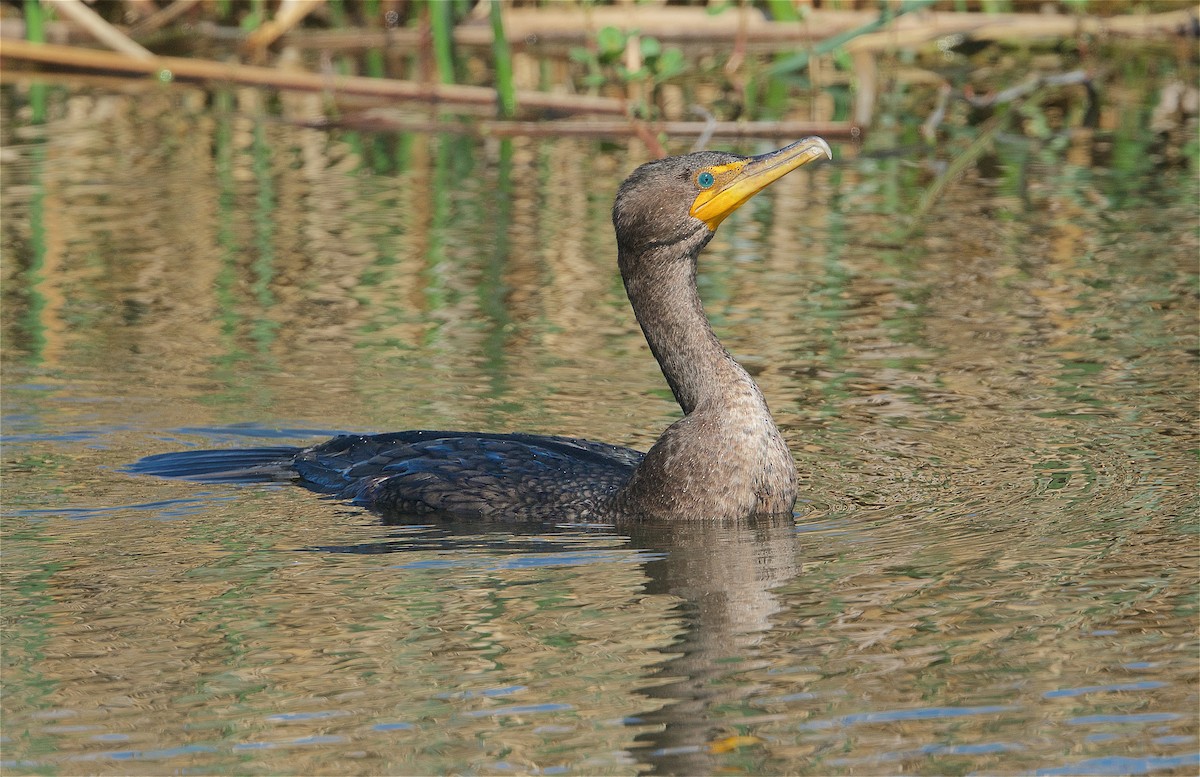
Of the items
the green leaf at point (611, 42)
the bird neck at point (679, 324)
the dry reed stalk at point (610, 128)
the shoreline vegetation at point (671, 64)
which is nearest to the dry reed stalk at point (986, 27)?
the shoreline vegetation at point (671, 64)

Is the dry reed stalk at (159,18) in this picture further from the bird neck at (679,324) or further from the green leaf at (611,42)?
the bird neck at (679,324)

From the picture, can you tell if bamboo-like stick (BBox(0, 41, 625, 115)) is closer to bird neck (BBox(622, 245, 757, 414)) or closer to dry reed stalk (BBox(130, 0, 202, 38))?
dry reed stalk (BBox(130, 0, 202, 38))

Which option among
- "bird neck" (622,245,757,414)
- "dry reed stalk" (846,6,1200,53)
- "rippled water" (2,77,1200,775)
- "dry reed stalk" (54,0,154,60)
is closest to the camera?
"rippled water" (2,77,1200,775)

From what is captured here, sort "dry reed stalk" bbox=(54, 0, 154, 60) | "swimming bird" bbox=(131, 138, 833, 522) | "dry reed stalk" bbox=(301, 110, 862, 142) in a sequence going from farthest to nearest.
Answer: "dry reed stalk" bbox=(54, 0, 154, 60) < "dry reed stalk" bbox=(301, 110, 862, 142) < "swimming bird" bbox=(131, 138, 833, 522)

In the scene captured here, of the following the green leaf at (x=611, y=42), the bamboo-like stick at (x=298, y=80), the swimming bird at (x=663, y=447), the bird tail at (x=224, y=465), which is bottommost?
the bird tail at (x=224, y=465)

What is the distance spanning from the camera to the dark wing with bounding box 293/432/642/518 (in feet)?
20.1

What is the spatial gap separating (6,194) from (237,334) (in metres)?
3.83

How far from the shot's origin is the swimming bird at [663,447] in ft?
19.4

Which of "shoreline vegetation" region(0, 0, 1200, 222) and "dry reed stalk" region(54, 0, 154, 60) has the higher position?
"dry reed stalk" region(54, 0, 154, 60)

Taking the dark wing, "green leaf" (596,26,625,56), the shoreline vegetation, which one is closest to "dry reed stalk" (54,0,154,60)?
the shoreline vegetation

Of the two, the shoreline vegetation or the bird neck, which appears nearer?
the bird neck

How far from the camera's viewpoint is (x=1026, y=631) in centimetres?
479

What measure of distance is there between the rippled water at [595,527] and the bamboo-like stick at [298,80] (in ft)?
1.83

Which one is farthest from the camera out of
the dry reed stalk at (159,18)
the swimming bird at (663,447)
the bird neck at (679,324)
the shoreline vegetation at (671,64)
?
the dry reed stalk at (159,18)
